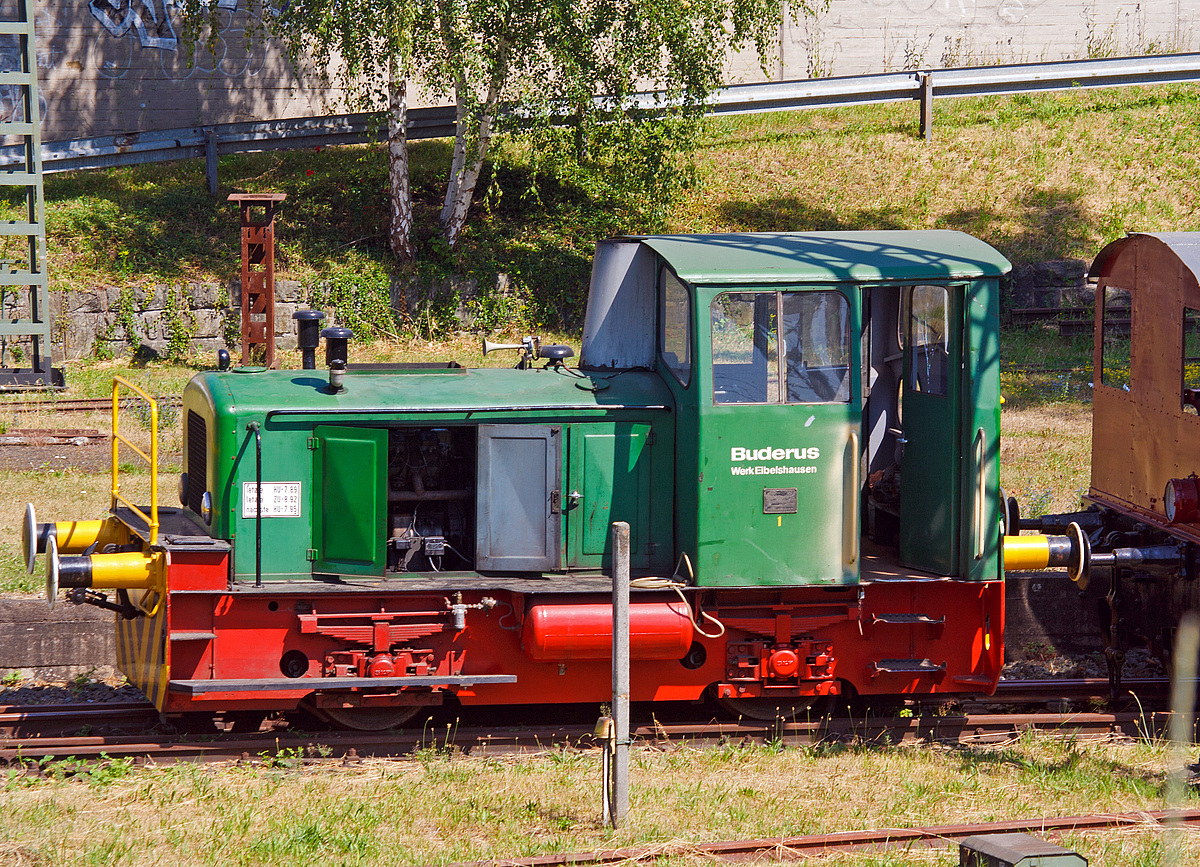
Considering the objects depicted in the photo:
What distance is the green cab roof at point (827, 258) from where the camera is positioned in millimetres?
6949

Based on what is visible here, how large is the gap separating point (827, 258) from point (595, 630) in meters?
2.72

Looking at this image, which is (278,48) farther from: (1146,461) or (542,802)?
(542,802)

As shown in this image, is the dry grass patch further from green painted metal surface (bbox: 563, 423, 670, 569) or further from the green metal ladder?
the green metal ladder

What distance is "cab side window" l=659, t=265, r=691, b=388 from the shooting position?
7.15m

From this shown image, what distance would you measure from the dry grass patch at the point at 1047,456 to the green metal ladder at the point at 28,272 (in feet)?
43.4

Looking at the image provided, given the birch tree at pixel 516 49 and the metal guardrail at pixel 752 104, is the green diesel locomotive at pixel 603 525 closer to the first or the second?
the birch tree at pixel 516 49

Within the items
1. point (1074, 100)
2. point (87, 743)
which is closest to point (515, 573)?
point (87, 743)

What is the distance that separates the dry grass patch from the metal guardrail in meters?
8.66

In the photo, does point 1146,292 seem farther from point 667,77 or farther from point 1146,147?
point 1146,147

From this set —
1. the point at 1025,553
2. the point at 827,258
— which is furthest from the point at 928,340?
the point at 1025,553

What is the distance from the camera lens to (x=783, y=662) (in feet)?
23.8

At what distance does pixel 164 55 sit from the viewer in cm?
2197

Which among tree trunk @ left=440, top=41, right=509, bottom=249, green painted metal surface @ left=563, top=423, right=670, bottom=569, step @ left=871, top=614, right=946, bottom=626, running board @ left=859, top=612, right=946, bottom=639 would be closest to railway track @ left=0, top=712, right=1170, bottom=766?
running board @ left=859, top=612, right=946, bottom=639

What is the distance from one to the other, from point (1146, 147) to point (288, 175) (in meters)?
16.1
